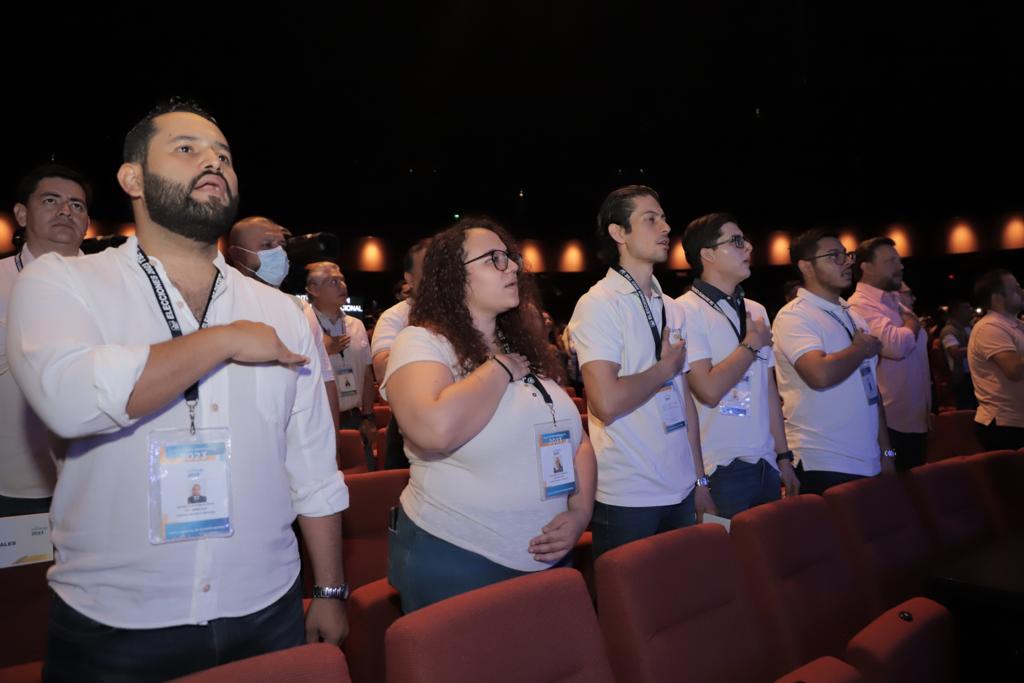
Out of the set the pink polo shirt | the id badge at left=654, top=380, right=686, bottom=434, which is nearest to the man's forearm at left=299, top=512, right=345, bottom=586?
the id badge at left=654, top=380, right=686, bottom=434

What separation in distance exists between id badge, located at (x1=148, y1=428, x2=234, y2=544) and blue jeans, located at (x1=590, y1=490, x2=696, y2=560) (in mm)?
1294

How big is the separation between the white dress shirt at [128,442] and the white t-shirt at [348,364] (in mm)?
2819

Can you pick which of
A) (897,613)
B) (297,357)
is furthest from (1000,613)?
(297,357)

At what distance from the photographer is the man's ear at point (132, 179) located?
127 centimetres

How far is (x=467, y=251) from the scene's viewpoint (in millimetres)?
1834

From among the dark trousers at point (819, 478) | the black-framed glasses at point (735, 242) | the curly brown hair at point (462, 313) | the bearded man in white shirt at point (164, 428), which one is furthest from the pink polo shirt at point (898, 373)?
the bearded man in white shirt at point (164, 428)

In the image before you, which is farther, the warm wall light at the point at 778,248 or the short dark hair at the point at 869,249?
the warm wall light at the point at 778,248

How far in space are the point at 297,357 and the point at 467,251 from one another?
74cm

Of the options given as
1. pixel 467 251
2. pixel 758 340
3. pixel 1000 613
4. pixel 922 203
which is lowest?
pixel 1000 613

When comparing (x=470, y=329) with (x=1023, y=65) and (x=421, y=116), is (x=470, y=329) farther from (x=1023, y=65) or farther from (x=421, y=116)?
(x=1023, y=65)

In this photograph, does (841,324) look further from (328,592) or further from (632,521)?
(328,592)

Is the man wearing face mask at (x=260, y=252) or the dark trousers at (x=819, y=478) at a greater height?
the man wearing face mask at (x=260, y=252)

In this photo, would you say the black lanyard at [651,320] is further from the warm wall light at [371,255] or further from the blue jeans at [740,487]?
the warm wall light at [371,255]

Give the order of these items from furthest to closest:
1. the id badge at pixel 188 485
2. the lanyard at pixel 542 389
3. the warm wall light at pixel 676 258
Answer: the warm wall light at pixel 676 258, the lanyard at pixel 542 389, the id badge at pixel 188 485
